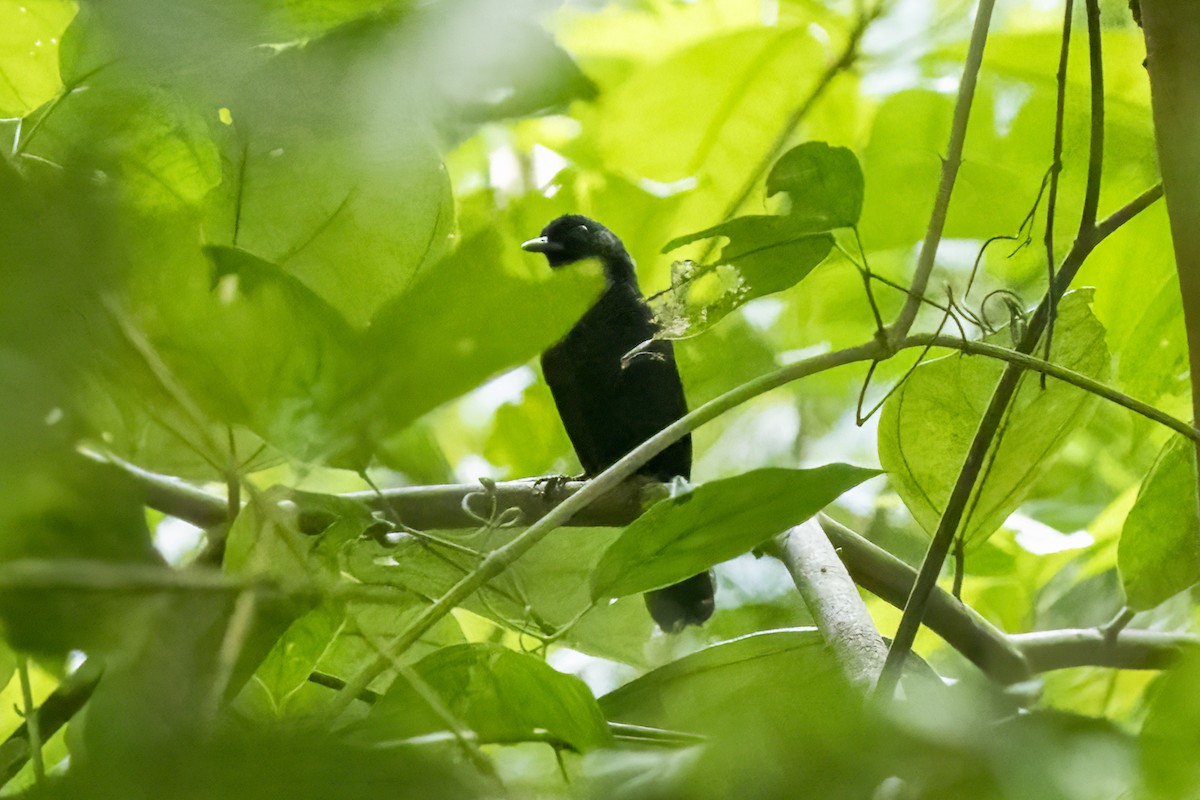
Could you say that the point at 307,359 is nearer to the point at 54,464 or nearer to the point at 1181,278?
the point at 54,464

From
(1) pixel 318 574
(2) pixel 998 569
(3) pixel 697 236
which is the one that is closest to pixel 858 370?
(2) pixel 998 569

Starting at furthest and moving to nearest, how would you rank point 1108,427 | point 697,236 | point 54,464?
point 1108,427 → point 697,236 → point 54,464

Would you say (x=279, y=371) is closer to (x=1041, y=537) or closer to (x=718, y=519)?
(x=718, y=519)

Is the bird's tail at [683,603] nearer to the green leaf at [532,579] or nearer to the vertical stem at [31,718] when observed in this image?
the green leaf at [532,579]

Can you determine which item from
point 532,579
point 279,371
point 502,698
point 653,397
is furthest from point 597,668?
point 653,397

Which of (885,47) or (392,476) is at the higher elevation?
(885,47)

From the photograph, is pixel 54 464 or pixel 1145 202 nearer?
pixel 54 464

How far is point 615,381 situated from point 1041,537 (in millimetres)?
462

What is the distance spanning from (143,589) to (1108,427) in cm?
66

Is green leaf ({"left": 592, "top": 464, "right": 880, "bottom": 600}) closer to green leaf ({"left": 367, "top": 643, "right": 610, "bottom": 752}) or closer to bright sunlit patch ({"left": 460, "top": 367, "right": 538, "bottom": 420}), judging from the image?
green leaf ({"left": 367, "top": 643, "right": 610, "bottom": 752})

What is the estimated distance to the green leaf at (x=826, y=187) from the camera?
396 mm

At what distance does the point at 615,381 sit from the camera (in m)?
1.08

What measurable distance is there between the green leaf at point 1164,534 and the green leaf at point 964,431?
0.16ft

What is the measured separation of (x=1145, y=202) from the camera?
0.50 metres
